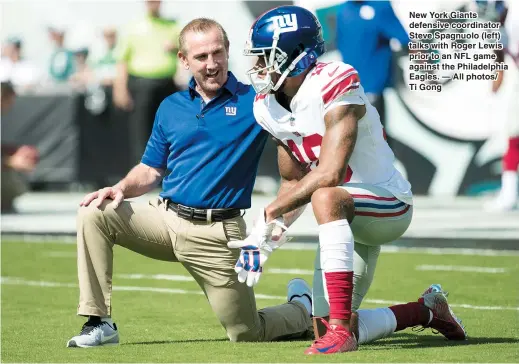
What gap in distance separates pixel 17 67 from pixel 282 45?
13560 millimetres

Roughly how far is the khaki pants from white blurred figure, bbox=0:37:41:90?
12110 mm

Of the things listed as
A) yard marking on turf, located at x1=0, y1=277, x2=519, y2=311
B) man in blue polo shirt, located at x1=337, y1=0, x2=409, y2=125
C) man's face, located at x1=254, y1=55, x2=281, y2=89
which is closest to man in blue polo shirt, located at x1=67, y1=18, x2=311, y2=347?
man's face, located at x1=254, y1=55, x2=281, y2=89

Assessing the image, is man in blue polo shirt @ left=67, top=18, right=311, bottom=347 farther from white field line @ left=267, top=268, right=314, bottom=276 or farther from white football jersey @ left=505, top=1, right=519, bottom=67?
white football jersey @ left=505, top=1, right=519, bottom=67

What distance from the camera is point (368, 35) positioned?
1225 centimetres

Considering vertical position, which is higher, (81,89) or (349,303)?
(81,89)

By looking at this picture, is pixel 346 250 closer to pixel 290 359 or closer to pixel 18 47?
pixel 290 359

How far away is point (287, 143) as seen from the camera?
225 inches

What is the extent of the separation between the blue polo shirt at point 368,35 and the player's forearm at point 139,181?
20.5ft

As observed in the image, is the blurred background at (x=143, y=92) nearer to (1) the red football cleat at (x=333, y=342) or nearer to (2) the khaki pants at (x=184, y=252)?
(2) the khaki pants at (x=184, y=252)

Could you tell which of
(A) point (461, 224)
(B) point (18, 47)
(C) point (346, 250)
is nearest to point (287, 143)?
(C) point (346, 250)

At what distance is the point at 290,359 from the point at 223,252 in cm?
96

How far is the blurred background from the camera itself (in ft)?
45.5

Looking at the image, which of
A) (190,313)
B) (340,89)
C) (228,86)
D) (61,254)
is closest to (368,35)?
(61,254)

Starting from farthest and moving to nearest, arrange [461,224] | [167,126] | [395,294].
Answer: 1. [461,224]
2. [395,294]
3. [167,126]
